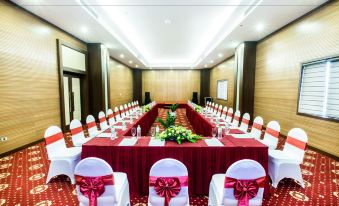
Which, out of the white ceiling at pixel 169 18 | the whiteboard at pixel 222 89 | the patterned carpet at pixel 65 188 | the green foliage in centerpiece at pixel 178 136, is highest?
the white ceiling at pixel 169 18

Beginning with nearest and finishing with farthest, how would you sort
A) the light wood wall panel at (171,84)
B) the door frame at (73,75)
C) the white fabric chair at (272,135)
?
1. the white fabric chair at (272,135)
2. the door frame at (73,75)
3. the light wood wall panel at (171,84)

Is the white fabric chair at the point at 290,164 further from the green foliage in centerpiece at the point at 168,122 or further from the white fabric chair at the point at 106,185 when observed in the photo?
the white fabric chair at the point at 106,185

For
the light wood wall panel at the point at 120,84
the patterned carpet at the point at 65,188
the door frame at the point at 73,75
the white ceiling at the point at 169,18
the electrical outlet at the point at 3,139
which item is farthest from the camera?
the light wood wall panel at the point at 120,84

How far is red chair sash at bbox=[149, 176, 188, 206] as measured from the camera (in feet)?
5.09

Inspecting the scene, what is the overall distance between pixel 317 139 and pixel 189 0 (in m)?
4.64

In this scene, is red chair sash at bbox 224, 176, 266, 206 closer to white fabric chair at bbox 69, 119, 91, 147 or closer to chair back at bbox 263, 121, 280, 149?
chair back at bbox 263, 121, 280, 149

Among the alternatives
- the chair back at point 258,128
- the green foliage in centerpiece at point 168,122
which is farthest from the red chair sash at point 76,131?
the chair back at point 258,128

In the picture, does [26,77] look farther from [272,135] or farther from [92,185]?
[272,135]

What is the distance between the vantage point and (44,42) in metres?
5.19

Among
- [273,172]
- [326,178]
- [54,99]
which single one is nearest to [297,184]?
[273,172]

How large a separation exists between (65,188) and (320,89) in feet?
18.7

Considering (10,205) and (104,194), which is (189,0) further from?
(10,205)

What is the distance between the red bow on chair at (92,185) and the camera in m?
1.58

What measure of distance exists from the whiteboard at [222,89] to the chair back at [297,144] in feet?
28.1
